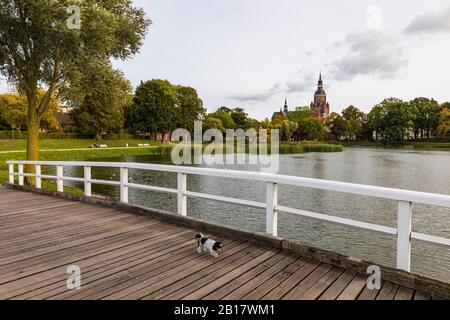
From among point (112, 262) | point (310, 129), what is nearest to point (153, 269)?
point (112, 262)

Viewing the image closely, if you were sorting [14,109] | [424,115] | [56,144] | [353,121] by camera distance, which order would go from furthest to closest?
[353,121] < [424,115] < [56,144] < [14,109]

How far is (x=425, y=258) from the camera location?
1040 centimetres

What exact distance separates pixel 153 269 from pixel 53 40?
43.1 ft

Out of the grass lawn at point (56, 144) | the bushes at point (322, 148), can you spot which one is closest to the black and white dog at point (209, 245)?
the grass lawn at point (56, 144)

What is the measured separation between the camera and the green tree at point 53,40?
1339 centimetres

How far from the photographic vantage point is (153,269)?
4.14 metres

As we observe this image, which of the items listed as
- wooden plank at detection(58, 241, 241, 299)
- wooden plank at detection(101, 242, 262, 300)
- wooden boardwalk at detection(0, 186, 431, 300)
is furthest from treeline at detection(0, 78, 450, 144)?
wooden plank at detection(101, 242, 262, 300)

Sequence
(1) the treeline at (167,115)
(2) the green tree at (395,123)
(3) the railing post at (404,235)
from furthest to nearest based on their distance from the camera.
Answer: (2) the green tree at (395,123) → (1) the treeline at (167,115) → (3) the railing post at (404,235)

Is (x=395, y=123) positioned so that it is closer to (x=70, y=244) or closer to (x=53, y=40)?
(x=53, y=40)

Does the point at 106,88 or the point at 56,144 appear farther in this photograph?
the point at 56,144

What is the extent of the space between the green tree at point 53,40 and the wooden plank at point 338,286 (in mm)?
13400

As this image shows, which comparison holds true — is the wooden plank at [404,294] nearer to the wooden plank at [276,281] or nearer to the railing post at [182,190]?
the wooden plank at [276,281]

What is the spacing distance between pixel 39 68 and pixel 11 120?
3986cm
